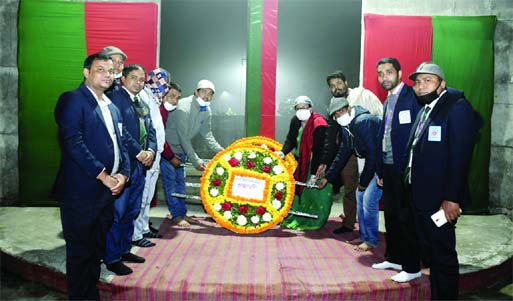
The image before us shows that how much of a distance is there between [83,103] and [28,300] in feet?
6.03

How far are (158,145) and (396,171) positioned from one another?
8.25ft

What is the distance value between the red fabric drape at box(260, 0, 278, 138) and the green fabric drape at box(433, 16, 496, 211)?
91.9 inches

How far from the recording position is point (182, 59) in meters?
14.4

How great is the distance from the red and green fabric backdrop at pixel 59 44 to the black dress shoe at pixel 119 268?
3.28m

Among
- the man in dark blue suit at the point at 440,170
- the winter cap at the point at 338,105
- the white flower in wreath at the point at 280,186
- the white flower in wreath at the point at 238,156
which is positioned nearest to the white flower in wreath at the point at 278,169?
the white flower in wreath at the point at 280,186

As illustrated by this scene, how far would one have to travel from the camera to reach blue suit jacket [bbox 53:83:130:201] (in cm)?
293

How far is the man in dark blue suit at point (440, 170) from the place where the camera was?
2.95 metres

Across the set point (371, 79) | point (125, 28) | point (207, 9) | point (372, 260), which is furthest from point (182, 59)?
point (372, 260)

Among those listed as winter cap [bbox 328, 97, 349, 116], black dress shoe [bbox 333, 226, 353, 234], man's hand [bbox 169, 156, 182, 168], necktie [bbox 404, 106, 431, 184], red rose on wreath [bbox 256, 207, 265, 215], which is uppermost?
winter cap [bbox 328, 97, 349, 116]

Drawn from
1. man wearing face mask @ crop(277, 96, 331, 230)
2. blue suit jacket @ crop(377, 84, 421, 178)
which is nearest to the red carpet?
man wearing face mask @ crop(277, 96, 331, 230)

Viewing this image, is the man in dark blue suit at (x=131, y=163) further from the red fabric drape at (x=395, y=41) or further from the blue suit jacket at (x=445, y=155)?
the red fabric drape at (x=395, y=41)

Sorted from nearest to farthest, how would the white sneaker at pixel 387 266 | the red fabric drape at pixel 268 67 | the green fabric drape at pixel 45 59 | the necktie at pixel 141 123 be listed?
the white sneaker at pixel 387 266
the necktie at pixel 141 123
the green fabric drape at pixel 45 59
the red fabric drape at pixel 268 67

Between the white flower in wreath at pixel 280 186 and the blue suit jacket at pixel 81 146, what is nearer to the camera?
the blue suit jacket at pixel 81 146

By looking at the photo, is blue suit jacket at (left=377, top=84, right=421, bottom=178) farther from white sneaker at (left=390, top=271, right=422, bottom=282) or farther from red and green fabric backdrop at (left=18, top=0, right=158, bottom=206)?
red and green fabric backdrop at (left=18, top=0, right=158, bottom=206)
